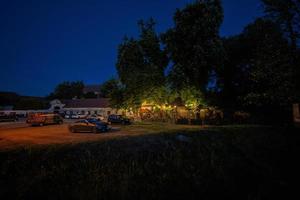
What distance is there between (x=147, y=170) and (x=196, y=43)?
2408 cm

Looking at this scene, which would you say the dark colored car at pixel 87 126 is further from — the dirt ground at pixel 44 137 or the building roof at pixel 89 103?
the building roof at pixel 89 103

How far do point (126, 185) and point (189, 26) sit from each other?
90.8 ft

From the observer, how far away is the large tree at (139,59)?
37781mm

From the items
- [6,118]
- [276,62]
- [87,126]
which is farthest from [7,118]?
[276,62]

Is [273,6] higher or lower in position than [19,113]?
higher

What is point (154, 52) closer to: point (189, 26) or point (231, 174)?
point (189, 26)

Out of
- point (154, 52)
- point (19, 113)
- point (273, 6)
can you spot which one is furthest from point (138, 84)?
point (19, 113)

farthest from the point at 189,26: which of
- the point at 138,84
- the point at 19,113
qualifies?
the point at 19,113

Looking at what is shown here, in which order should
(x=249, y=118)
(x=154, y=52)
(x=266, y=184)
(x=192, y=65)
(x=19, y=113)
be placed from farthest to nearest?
1. (x=19, y=113)
2. (x=154, y=52)
3. (x=192, y=65)
4. (x=249, y=118)
5. (x=266, y=184)

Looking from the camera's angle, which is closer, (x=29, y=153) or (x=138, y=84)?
(x=29, y=153)

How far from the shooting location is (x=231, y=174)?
16.0 metres

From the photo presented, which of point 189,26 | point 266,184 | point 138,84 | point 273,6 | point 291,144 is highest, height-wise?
point 189,26

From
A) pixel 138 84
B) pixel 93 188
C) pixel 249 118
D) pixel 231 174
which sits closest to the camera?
pixel 93 188

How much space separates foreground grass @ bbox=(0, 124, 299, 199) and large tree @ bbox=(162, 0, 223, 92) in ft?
51.4
